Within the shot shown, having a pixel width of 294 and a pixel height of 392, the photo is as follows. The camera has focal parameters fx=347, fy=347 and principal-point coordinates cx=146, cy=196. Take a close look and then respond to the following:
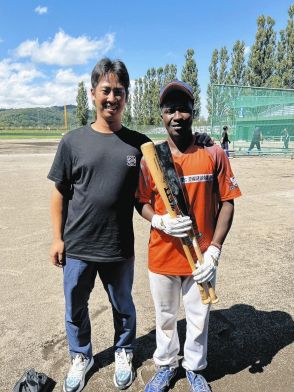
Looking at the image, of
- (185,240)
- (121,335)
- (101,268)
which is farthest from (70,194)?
(121,335)

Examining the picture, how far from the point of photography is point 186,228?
2109 mm

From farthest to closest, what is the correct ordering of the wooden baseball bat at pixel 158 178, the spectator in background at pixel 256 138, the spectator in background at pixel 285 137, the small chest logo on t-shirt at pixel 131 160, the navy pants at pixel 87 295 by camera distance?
the spectator in background at pixel 256 138 < the spectator in background at pixel 285 137 < the navy pants at pixel 87 295 < the small chest logo on t-shirt at pixel 131 160 < the wooden baseball bat at pixel 158 178

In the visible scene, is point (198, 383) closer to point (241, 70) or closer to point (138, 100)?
point (241, 70)

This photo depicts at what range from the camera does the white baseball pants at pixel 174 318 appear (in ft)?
7.78

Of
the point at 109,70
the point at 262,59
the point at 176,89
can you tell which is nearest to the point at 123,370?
the point at 176,89

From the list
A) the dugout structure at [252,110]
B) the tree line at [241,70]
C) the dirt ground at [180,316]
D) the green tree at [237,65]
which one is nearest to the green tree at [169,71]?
the tree line at [241,70]

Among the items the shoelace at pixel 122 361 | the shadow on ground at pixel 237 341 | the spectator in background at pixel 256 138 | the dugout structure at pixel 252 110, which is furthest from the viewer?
the spectator in background at pixel 256 138

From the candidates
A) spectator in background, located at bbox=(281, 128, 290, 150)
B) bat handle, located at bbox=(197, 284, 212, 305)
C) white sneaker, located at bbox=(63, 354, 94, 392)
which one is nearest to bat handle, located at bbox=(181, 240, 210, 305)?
bat handle, located at bbox=(197, 284, 212, 305)

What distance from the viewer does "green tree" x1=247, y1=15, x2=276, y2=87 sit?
37656 millimetres

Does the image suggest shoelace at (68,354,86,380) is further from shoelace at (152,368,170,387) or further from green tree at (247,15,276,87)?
green tree at (247,15,276,87)

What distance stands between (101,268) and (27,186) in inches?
356

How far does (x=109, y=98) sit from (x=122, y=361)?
1928mm

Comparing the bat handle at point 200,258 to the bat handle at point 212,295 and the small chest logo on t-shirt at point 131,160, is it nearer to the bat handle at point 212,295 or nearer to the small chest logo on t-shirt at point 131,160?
the bat handle at point 212,295

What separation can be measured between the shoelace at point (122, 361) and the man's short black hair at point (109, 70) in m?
1.99
